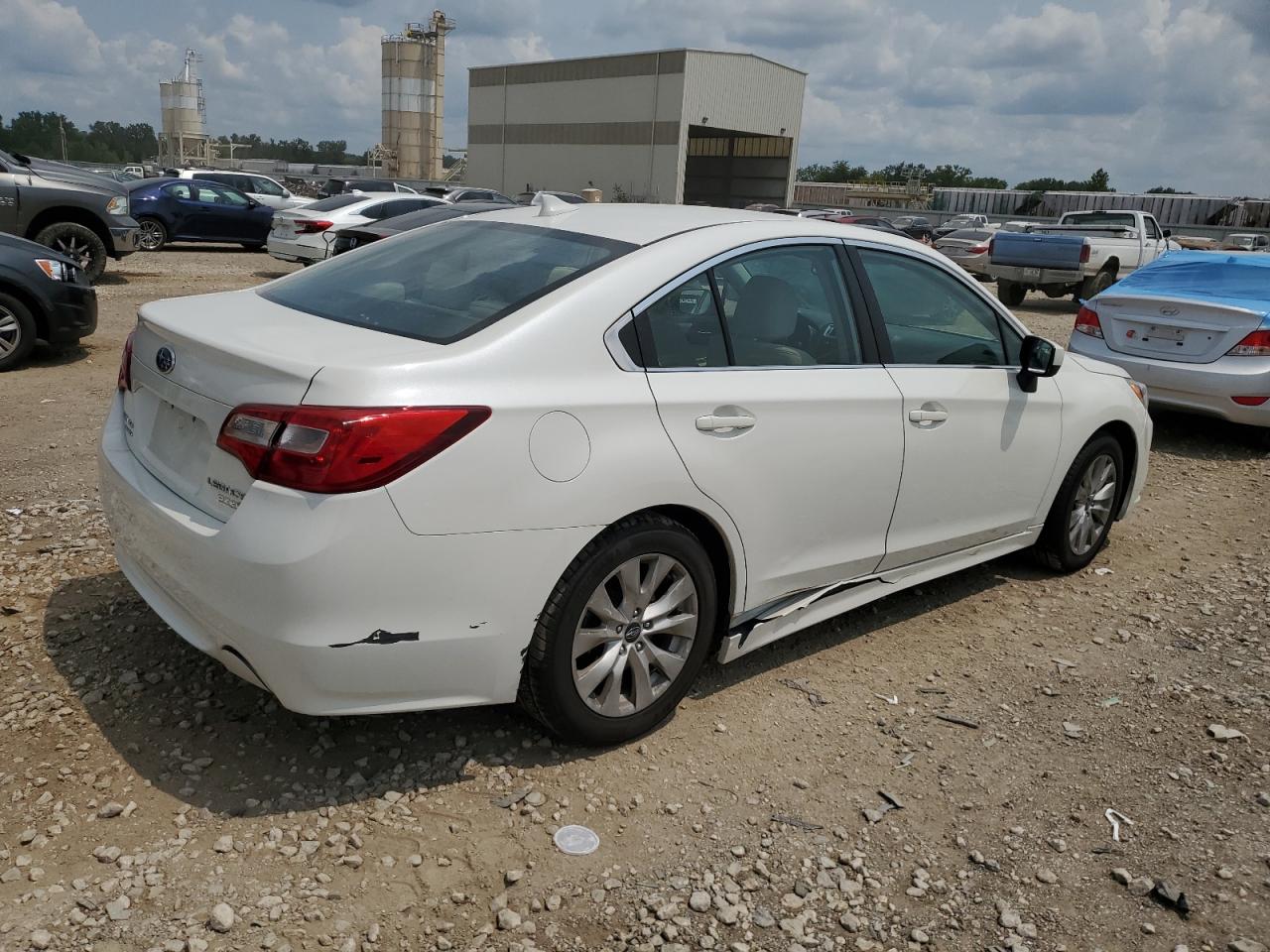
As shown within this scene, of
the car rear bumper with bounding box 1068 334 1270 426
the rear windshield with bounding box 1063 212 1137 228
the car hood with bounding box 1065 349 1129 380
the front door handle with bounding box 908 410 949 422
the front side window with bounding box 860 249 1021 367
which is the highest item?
the rear windshield with bounding box 1063 212 1137 228

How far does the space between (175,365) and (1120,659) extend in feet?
12.5

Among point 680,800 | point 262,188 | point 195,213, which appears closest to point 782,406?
point 680,800

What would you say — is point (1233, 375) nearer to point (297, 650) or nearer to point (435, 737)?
point (435, 737)

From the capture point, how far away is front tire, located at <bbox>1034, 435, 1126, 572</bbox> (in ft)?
16.4

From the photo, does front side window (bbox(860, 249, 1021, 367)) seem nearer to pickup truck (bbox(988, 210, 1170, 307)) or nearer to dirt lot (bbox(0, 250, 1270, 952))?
dirt lot (bbox(0, 250, 1270, 952))

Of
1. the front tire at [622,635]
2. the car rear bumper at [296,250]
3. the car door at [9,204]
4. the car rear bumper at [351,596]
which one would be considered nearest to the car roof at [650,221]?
the front tire at [622,635]

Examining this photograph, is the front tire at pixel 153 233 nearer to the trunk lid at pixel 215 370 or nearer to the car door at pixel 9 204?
the car door at pixel 9 204

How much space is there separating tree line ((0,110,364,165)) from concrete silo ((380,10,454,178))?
2741cm

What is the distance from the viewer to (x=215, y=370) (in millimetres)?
2922

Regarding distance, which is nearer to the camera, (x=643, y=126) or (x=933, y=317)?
(x=933, y=317)

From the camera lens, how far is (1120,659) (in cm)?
440

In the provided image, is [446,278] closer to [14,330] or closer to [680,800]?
[680,800]

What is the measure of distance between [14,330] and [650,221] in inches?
261

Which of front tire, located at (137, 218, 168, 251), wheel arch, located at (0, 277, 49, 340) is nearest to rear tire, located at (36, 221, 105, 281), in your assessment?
wheel arch, located at (0, 277, 49, 340)
